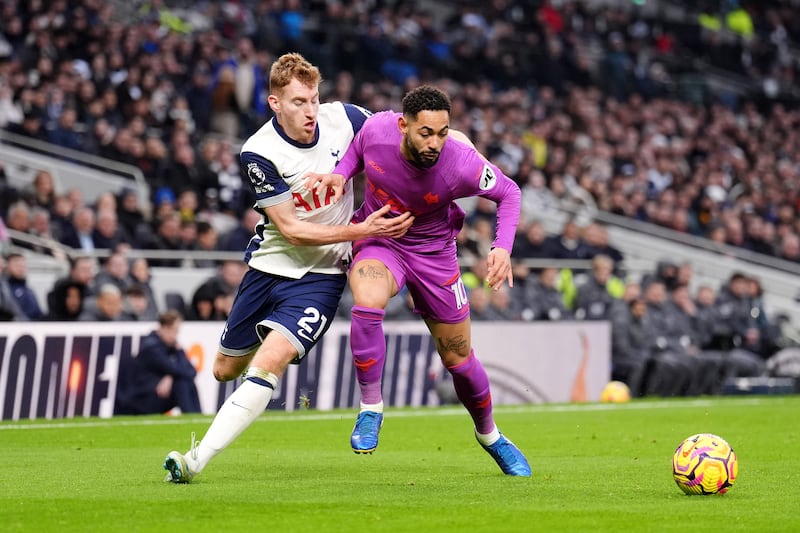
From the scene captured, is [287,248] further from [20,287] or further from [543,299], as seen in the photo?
[543,299]

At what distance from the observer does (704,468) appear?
7914 mm

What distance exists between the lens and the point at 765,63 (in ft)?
128

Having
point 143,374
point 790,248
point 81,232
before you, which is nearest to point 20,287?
point 143,374

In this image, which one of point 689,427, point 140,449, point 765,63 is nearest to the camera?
point 140,449

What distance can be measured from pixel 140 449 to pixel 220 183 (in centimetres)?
982

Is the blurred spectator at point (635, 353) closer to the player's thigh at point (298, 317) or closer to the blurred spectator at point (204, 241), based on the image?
the blurred spectator at point (204, 241)

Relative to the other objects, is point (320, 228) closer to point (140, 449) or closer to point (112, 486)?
point (112, 486)

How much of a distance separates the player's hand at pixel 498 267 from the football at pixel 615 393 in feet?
33.9

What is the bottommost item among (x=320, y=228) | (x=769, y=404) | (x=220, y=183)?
(x=769, y=404)

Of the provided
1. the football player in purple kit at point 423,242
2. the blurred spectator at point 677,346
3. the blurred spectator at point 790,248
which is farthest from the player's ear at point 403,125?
the blurred spectator at point 790,248

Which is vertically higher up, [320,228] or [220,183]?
[320,228]

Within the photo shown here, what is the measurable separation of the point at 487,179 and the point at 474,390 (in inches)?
53.3

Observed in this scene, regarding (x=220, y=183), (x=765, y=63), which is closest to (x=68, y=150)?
(x=220, y=183)

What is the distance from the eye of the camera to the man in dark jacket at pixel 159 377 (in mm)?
14641
